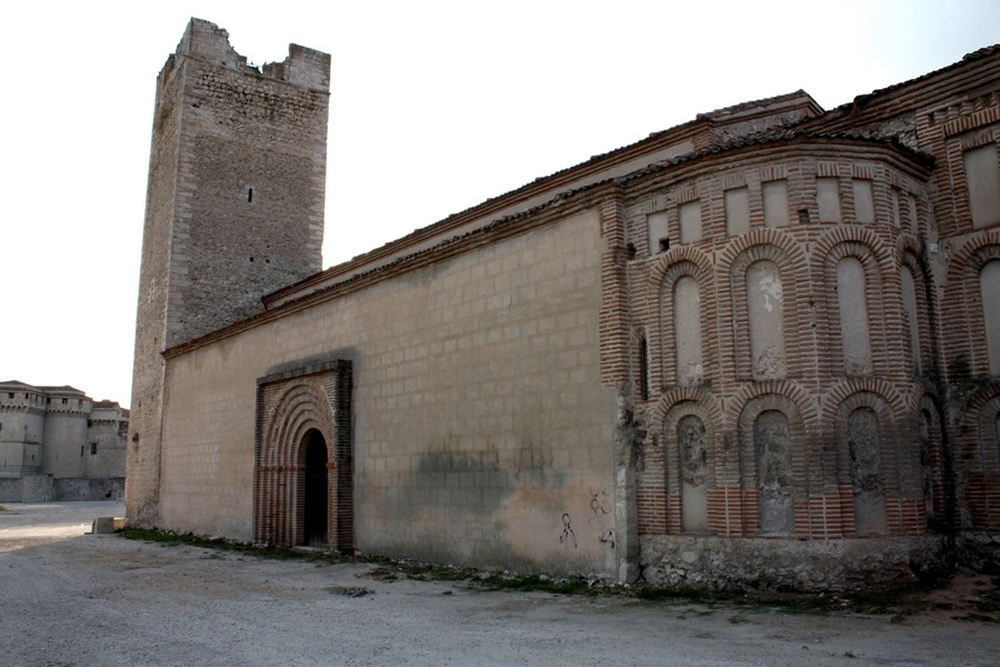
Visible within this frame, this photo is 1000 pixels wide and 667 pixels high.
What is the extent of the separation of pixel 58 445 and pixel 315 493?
46.1 m

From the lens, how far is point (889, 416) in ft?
27.5

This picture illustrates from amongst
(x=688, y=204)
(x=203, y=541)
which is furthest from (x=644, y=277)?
(x=203, y=541)

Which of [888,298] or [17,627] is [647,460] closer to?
[888,298]

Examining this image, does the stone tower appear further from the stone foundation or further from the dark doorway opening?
the stone foundation

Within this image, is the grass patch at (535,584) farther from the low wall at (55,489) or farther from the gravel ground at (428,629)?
the low wall at (55,489)

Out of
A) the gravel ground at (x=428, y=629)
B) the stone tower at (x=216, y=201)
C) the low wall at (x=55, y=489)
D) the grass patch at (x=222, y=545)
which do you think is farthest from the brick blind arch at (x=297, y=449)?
the low wall at (x=55, y=489)

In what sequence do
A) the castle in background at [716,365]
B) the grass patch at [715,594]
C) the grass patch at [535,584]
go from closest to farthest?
1. the grass patch at [715,594]
2. the castle in background at [716,365]
3. the grass patch at [535,584]

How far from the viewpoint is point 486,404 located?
1114cm

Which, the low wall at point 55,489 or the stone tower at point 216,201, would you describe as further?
the low wall at point 55,489

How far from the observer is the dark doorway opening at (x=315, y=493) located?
50.3 ft

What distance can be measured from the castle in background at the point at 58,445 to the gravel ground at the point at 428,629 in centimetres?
4428

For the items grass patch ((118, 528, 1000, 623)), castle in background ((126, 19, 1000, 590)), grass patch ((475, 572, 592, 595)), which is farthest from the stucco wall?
grass patch ((118, 528, 1000, 623))

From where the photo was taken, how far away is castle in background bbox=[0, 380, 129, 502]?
161 ft

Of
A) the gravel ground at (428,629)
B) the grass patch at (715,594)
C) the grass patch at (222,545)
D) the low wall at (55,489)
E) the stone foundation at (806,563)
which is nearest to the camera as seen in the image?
the gravel ground at (428,629)
